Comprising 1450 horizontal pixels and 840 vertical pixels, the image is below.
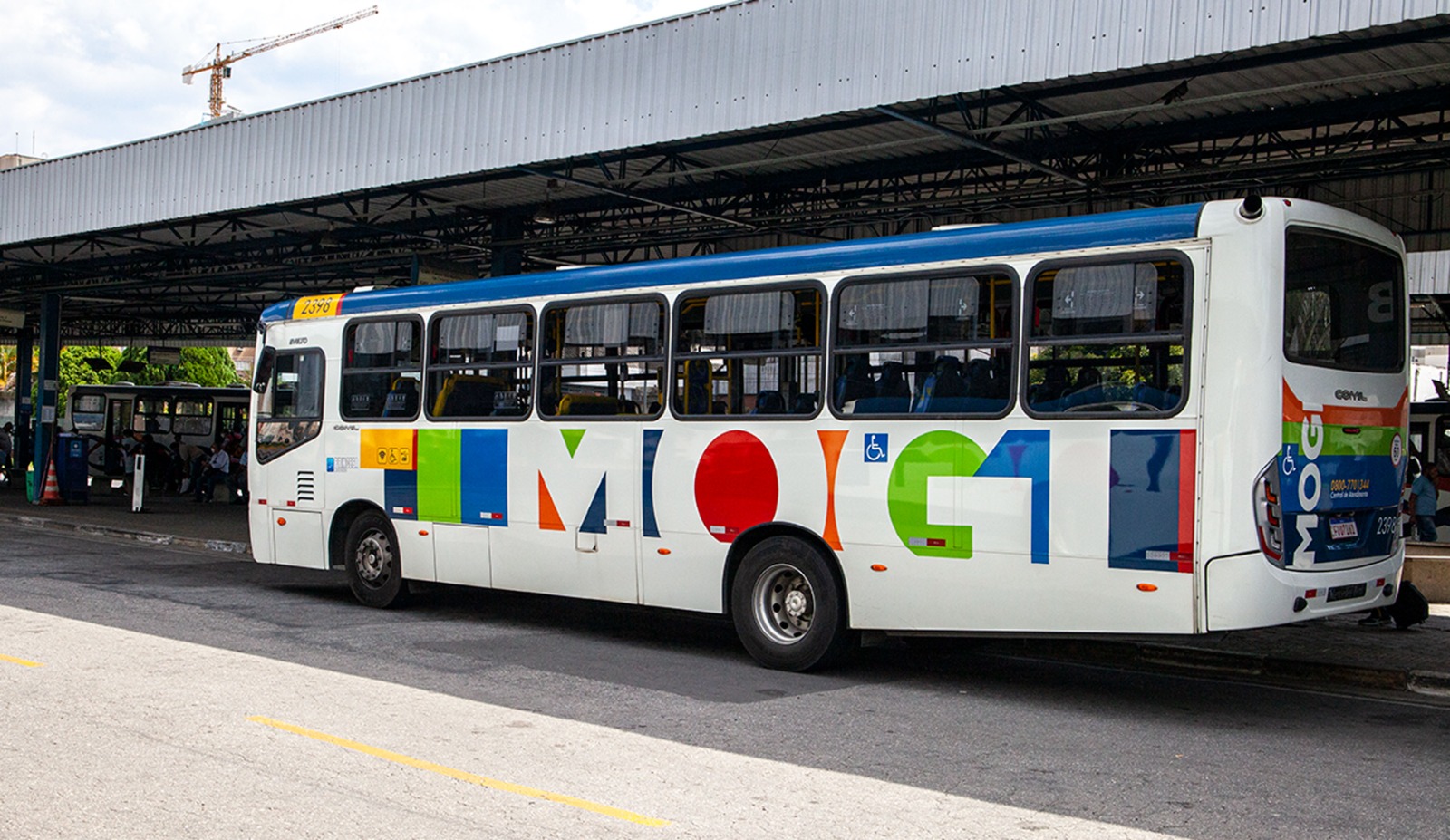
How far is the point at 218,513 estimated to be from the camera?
26266 mm

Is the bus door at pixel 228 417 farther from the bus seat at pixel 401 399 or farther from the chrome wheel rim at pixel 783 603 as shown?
the chrome wheel rim at pixel 783 603

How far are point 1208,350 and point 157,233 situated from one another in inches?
933

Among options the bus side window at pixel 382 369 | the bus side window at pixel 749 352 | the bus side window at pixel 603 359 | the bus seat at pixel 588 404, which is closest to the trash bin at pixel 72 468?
the bus side window at pixel 382 369

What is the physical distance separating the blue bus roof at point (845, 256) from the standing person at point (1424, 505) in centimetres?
1274

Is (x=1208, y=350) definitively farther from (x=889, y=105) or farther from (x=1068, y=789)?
(x=889, y=105)

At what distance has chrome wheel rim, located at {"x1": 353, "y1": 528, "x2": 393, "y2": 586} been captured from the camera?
41.7 feet

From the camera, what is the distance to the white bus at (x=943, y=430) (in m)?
7.75

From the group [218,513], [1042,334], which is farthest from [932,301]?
[218,513]

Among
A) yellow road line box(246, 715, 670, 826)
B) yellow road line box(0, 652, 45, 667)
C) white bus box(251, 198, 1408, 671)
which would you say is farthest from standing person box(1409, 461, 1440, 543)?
yellow road line box(0, 652, 45, 667)

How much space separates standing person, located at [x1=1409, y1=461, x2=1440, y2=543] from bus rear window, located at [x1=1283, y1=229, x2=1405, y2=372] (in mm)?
11066

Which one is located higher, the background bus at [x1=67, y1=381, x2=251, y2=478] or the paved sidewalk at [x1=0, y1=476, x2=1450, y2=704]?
the background bus at [x1=67, y1=381, x2=251, y2=478]

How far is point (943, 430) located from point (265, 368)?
817cm

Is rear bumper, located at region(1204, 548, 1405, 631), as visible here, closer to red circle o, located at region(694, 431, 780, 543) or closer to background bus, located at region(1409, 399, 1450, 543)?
red circle o, located at region(694, 431, 780, 543)

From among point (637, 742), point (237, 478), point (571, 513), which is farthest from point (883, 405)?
point (237, 478)
